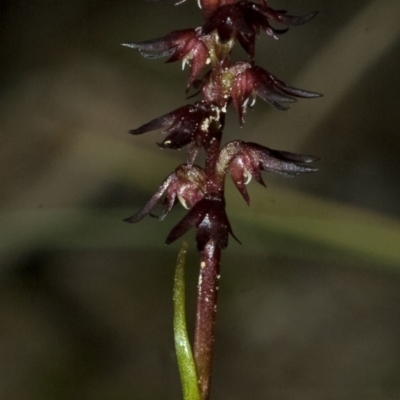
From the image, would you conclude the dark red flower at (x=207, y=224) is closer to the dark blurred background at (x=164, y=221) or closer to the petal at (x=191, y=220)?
the petal at (x=191, y=220)

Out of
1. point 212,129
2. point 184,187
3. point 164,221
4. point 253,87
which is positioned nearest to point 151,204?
point 184,187

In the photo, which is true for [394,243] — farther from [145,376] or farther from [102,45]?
[102,45]

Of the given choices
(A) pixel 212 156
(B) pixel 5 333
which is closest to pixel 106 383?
(B) pixel 5 333

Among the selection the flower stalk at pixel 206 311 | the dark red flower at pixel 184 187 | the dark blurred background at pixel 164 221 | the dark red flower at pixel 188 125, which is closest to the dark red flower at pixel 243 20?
the dark red flower at pixel 188 125

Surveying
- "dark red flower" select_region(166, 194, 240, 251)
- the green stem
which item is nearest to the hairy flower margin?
"dark red flower" select_region(166, 194, 240, 251)

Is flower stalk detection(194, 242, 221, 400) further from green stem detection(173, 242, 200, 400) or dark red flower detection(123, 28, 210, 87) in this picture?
dark red flower detection(123, 28, 210, 87)

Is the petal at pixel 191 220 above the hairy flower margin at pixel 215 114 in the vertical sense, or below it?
below
